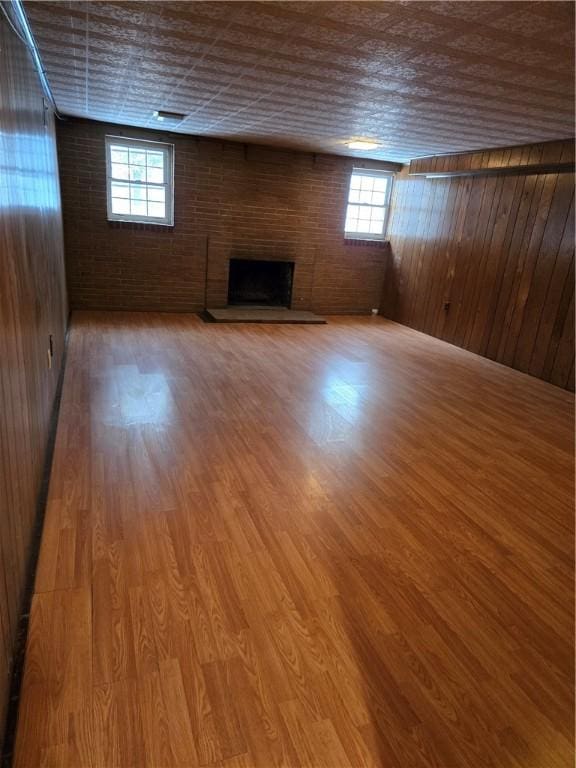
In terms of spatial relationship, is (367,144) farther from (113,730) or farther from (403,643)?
(113,730)

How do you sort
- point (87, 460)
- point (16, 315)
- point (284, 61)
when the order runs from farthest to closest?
point (284, 61)
point (87, 460)
point (16, 315)

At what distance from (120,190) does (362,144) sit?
3.08 metres

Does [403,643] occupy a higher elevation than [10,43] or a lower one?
lower

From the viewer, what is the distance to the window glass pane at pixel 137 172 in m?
5.82

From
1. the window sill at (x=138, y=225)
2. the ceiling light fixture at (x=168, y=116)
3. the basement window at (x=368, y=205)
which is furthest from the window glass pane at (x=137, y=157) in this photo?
the basement window at (x=368, y=205)

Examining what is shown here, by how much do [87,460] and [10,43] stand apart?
1.95 metres

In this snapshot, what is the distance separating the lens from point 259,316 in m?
6.36

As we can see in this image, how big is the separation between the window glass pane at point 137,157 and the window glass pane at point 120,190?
31 centimetres

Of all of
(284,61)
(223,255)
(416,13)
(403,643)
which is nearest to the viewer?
(403,643)

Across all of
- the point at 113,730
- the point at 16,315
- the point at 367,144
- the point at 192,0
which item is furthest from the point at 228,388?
the point at 367,144

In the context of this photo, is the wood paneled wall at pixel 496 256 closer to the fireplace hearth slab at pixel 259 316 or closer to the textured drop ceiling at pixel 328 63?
the textured drop ceiling at pixel 328 63

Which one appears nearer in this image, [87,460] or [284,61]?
[87,460]

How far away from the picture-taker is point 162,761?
1.18 metres

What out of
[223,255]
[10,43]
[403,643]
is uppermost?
[10,43]
